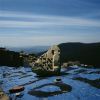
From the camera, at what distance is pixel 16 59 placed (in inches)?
4151

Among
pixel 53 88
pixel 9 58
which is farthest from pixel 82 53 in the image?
pixel 53 88

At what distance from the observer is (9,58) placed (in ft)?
340

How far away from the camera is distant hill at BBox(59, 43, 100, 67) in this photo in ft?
372

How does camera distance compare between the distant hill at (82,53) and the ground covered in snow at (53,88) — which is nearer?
the ground covered in snow at (53,88)

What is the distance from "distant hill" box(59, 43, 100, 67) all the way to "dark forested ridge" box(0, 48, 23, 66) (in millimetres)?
22353

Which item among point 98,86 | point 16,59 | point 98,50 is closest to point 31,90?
point 98,86

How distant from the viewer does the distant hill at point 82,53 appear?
113 metres

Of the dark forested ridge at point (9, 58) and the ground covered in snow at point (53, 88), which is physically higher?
the dark forested ridge at point (9, 58)

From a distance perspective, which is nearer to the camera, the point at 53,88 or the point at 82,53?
the point at 53,88

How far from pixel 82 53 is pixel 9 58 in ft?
137

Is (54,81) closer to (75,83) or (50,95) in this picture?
(75,83)

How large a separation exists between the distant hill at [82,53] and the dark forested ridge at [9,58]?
2235 cm

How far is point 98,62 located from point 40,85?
59.7 meters

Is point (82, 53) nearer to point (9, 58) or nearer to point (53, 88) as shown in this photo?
point (9, 58)
